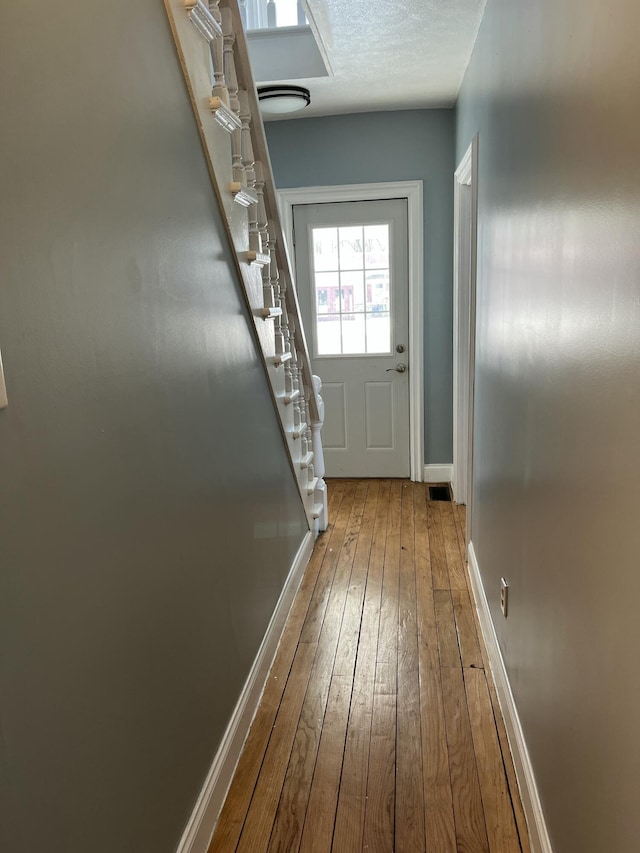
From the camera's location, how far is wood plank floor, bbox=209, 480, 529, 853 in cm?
169

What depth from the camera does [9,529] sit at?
867 millimetres

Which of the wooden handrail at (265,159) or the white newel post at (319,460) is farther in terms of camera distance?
the white newel post at (319,460)

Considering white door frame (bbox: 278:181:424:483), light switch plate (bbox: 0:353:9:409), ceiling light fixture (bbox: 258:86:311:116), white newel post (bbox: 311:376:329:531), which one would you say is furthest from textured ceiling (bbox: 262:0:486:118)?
light switch plate (bbox: 0:353:9:409)

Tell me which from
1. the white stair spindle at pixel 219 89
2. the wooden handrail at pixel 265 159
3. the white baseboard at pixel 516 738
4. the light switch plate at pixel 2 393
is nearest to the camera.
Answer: the light switch plate at pixel 2 393

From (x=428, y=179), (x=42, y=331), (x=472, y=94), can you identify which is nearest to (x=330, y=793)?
(x=42, y=331)

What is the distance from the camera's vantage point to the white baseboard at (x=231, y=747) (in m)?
1.57

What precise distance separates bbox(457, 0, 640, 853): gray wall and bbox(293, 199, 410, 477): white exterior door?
7.29 ft

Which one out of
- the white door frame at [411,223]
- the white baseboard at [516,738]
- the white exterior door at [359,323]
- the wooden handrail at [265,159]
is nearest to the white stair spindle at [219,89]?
the wooden handrail at [265,159]

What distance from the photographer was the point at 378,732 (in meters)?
2.06

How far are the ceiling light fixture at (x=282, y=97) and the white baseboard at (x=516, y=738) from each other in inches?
102

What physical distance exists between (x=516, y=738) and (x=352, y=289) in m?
3.17

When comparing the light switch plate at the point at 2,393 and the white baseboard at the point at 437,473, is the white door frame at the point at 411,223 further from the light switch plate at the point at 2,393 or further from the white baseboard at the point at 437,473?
the light switch plate at the point at 2,393

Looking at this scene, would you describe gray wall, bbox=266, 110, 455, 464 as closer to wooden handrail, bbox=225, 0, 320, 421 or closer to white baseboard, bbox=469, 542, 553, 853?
wooden handrail, bbox=225, 0, 320, 421

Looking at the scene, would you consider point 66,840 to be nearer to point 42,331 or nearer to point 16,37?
point 42,331
